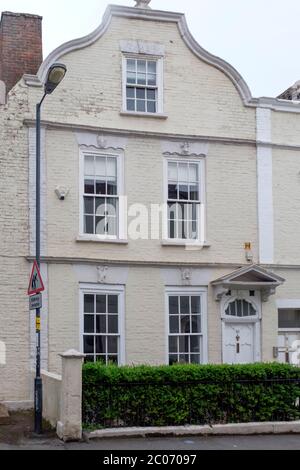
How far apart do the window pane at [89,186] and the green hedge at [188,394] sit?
17.9 feet

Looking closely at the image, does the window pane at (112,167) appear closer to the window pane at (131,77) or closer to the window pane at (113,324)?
the window pane at (131,77)

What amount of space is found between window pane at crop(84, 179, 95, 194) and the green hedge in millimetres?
5447

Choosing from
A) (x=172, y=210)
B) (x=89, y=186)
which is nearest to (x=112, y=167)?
(x=89, y=186)

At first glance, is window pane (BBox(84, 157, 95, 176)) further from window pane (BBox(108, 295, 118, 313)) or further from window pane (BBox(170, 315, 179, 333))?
window pane (BBox(170, 315, 179, 333))

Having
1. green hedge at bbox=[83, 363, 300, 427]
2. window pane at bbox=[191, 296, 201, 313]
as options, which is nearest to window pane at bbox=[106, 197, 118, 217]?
window pane at bbox=[191, 296, 201, 313]

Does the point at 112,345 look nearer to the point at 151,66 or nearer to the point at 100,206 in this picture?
the point at 100,206

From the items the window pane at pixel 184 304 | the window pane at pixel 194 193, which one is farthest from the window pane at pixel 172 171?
the window pane at pixel 184 304

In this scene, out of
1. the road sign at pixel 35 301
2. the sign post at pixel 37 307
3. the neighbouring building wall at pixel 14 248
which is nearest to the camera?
the sign post at pixel 37 307

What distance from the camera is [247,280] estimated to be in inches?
739

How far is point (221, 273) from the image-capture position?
1902 cm

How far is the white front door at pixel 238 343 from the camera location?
18.9m

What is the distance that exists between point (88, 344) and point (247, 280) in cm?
435
